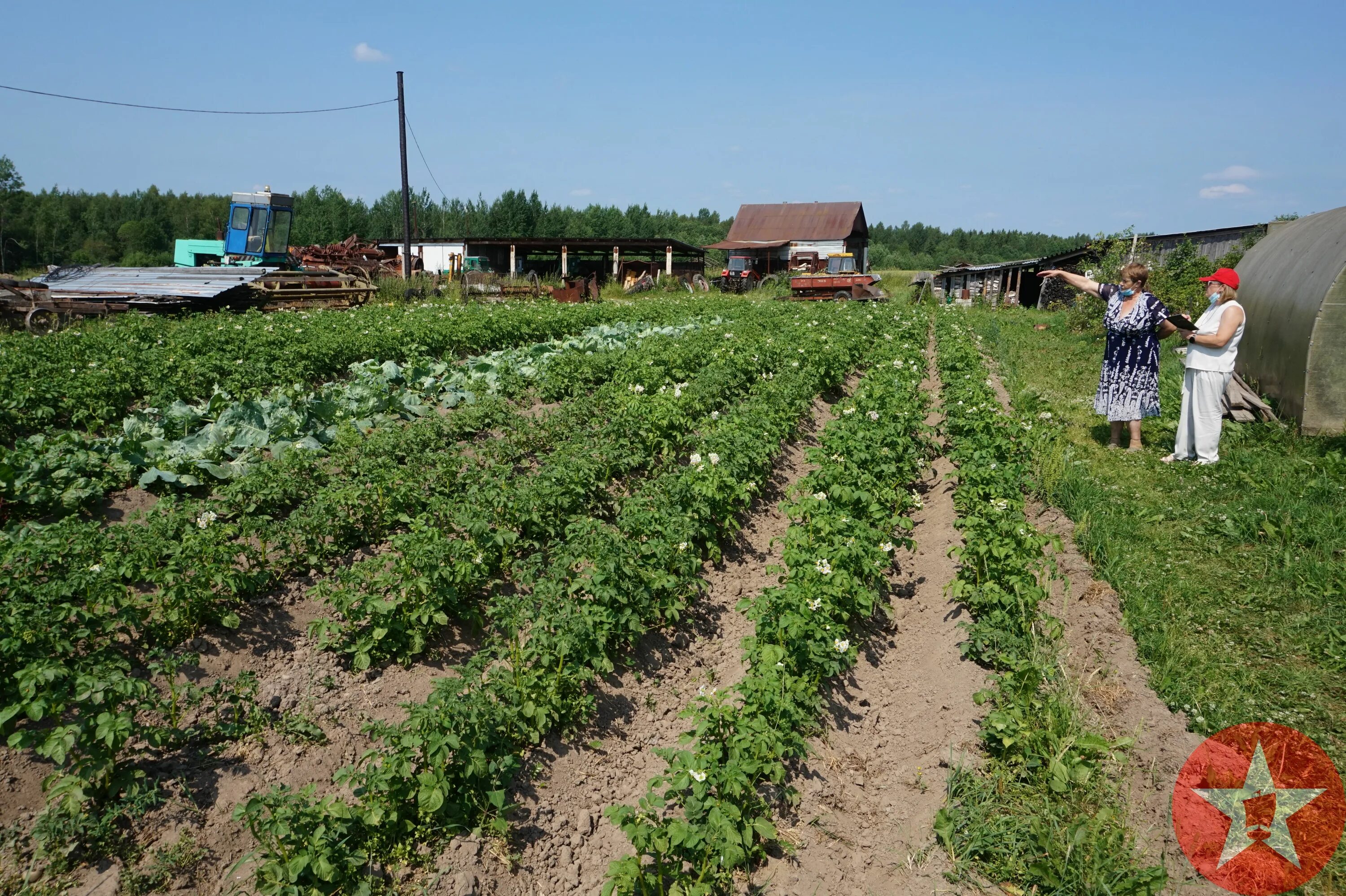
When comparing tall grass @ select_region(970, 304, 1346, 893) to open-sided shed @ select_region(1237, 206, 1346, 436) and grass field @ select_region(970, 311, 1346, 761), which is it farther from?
open-sided shed @ select_region(1237, 206, 1346, 436)

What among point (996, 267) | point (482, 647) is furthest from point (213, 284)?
point (996, 267)

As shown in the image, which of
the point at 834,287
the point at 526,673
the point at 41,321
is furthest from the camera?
the point at 834,287

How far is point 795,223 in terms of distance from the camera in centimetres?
5181

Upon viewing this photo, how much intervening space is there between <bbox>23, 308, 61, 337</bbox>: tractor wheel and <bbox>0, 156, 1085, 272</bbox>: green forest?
37.0 metres

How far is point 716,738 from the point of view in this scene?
12.7 ft

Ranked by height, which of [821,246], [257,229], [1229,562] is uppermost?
[821,246]

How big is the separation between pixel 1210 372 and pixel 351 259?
110 ft

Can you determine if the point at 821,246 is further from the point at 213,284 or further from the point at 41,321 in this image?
the point at 41,321

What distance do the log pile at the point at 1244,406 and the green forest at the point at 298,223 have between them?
177 ft

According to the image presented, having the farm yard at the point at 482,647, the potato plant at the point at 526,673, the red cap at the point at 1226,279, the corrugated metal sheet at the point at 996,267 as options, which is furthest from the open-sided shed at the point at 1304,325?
the corrugated metal sheet at the point at 996,267

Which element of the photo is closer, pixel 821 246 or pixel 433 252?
pixel 433 252

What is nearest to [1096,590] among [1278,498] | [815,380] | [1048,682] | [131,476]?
[1048,682]

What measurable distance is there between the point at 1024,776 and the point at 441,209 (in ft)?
290

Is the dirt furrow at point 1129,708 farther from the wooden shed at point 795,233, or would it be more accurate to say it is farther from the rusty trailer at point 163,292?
the wooden shed at point 795,233
